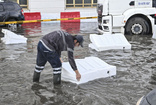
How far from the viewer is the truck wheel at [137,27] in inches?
508

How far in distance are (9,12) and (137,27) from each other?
8565 millimetres

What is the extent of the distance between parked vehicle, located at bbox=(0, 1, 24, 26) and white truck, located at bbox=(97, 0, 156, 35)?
6.71 metres

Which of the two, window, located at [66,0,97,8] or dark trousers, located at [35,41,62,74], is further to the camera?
window, located at [66,0,97,8]

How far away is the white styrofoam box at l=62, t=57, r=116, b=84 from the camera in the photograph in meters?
5.80

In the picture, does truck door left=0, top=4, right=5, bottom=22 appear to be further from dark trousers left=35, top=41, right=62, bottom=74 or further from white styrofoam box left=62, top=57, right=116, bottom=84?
dark trousers left=35, top=41, right=62, bottom=74

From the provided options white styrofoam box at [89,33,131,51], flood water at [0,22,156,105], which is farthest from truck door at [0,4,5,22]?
white styrofoam box at [89,33,131,51]

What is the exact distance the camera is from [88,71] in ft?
19.5

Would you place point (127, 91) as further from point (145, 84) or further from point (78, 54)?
point (78, 54)

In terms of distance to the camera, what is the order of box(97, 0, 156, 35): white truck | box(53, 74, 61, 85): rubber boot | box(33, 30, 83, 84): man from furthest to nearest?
box(97, 0, 156, 35): white truck < box(53, 74, 61, 85): rubber boot < box(33, 30, 83, 84): man

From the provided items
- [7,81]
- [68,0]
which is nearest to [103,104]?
[7,81]

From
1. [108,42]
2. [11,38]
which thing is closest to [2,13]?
[11,38]

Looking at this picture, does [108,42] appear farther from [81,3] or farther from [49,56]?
[81,3]

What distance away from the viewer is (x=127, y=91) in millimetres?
5359

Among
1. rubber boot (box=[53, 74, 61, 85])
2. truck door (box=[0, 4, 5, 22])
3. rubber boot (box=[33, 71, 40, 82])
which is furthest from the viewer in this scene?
truck door (box=[0, 4, 5, 22])
